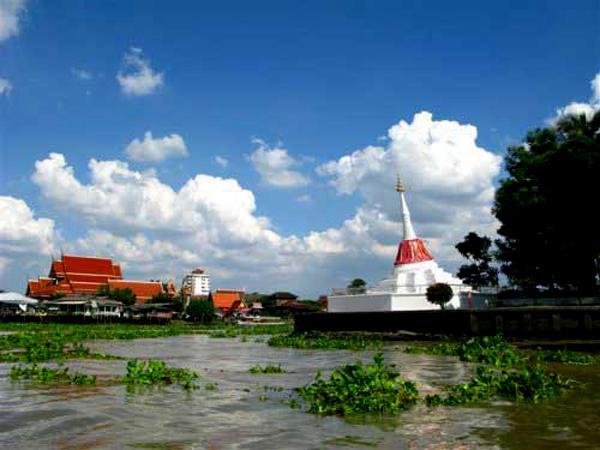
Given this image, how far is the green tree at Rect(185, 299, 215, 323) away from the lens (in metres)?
66.8

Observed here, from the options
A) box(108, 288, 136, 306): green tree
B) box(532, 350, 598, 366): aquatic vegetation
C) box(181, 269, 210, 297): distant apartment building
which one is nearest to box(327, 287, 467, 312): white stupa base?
box(532, 350, 598, 366): aquatic vegetation

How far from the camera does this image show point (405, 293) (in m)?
44.1

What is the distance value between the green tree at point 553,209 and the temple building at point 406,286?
195 inches

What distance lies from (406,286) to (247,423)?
123 feet

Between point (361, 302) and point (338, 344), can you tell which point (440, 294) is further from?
point (338, 344)

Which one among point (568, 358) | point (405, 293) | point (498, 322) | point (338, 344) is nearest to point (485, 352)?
point (568, 358)

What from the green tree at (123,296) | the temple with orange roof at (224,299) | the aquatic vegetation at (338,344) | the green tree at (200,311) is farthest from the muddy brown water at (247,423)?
the temple with orange roof at (224,299)

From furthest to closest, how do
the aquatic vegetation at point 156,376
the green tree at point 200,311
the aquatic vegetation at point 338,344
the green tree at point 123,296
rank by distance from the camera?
the green tree at point 123,296 < the green tree at point 200,311 < the aquatic vegetation at point 338,344 < the aquatic vegetation at point 156,376

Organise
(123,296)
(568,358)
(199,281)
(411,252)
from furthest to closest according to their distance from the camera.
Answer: (199,281), (123,296), (411,252), (568,358)

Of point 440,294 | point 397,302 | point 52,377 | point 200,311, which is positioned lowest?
point 52,377

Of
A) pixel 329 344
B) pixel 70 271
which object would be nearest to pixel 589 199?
pixel 329 344

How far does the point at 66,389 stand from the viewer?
11.6 meters

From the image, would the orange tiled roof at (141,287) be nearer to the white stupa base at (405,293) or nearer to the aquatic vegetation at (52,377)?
the white stupa base at (405,293)

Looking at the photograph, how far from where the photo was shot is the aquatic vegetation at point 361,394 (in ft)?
29.7
